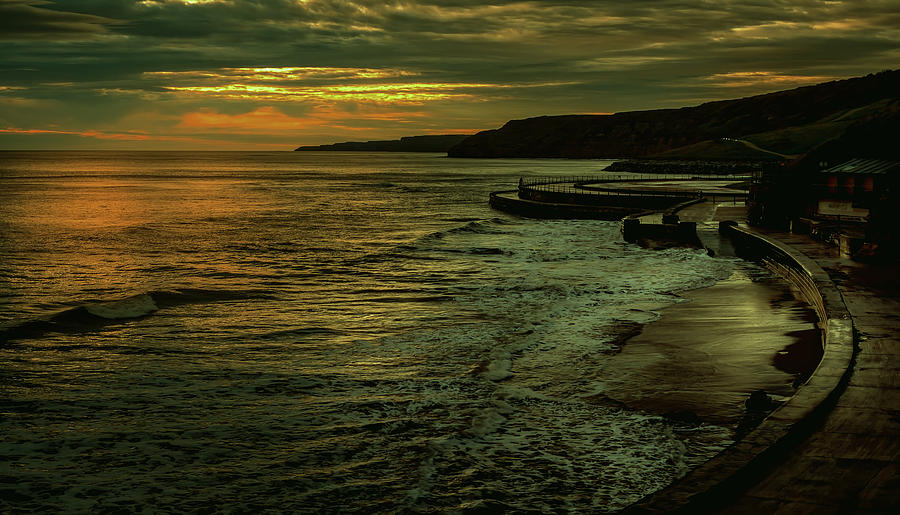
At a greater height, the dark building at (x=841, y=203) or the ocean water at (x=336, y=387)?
the dark building at (x=841, y=203)

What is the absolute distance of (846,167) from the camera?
2691 cm

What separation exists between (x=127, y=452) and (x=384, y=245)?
97.7 feet

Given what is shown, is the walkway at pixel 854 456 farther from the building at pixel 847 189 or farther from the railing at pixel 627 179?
the railing at pixel 627 179

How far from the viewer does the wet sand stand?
11242mm

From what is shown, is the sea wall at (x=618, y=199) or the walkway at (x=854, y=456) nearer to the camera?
the walkway at (x=854, y=456)

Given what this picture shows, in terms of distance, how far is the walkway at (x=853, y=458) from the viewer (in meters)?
6.14

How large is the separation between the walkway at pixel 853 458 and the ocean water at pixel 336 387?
1687 mm

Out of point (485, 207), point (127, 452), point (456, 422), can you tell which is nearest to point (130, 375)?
point (127, 452)

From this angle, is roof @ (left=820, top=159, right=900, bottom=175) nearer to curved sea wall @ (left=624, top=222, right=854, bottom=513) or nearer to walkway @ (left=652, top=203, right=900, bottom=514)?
curved sea wall @ (left=624, top=222, right=854, bottom=513)

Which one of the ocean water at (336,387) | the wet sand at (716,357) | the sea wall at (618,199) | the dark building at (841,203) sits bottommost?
the ocean water at (336,387)

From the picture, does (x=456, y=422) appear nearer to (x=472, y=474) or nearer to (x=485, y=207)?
(x=472, y=474)

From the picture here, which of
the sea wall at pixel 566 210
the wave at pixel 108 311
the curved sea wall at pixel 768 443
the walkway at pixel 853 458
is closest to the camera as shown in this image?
the walkway at pixel 853 458

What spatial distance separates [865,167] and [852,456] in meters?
21.9

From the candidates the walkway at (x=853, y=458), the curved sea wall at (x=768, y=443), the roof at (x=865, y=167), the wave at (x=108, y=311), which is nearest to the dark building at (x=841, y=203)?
the roof at (x=865, y=167)
